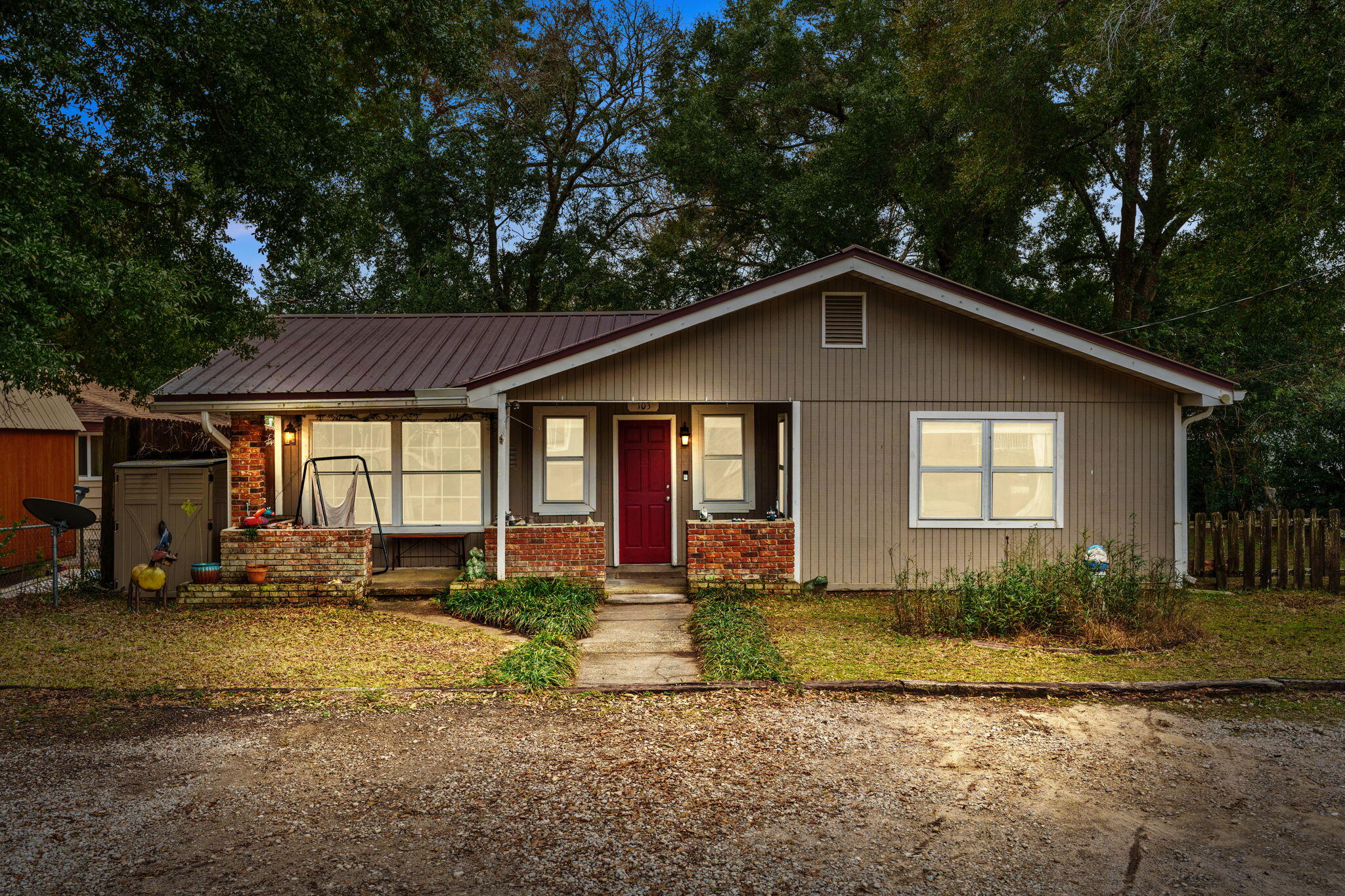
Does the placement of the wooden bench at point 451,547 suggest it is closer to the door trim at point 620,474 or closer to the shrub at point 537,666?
the door trim at point 620,474

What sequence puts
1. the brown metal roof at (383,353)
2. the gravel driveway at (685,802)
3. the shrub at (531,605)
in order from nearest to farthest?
the gravel driveway at (685,802) < the shrub at (531,605) < the brown metal roof at (383,353)

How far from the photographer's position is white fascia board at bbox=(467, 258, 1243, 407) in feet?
32.7

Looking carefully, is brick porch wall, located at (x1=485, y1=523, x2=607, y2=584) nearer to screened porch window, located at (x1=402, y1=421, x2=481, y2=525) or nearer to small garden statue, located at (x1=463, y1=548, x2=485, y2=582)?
small garden statue, located at (x1=463, y1=548, x2=485, y2=582)

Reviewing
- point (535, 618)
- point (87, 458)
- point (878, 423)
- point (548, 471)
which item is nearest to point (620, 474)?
point (548, 471)

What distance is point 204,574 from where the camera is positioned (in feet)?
33.2

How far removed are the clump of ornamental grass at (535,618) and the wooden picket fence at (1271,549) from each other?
7.81 metres

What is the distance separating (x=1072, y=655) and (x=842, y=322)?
16.2 feet

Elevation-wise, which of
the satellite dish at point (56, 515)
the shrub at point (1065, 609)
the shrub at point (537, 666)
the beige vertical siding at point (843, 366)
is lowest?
the shrub at point (537, 666)

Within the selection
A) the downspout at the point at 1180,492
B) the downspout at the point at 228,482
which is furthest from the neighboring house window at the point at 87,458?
the downspout at the point at 1180,492

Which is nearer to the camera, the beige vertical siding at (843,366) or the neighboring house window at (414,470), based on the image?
the beige vertical siding at (843,366)

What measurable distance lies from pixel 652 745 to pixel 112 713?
4.03 m

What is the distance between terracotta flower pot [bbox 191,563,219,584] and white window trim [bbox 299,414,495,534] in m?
1.68

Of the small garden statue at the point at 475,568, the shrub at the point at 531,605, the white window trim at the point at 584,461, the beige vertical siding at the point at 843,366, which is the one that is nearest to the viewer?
the shrub at the point at 531,605

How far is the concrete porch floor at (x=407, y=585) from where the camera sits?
10.5m
